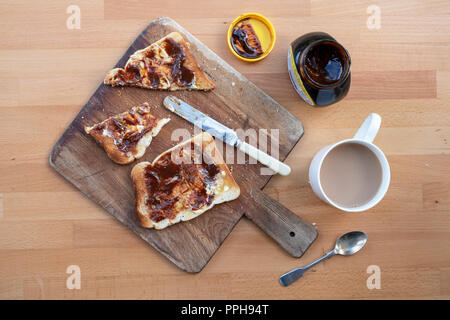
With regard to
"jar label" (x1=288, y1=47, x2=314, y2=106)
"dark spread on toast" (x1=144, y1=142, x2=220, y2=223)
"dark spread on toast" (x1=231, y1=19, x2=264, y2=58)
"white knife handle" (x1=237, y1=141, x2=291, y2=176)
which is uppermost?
"dark spread on toast" (x1=231, y1=19, x2=264, y2=58)

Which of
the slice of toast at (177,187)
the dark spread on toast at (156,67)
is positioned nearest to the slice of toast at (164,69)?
the dark spread on toast at (156,67)

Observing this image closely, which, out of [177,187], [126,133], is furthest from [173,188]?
[126,133]

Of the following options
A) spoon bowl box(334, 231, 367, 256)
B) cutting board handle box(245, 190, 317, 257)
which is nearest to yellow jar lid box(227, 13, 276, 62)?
cutting board handle box(245, 190, 317, 257)

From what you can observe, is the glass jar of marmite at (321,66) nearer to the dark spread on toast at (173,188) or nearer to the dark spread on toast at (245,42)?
the dark spread on toast at (245,42)

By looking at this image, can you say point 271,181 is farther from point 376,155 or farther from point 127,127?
point 127,127

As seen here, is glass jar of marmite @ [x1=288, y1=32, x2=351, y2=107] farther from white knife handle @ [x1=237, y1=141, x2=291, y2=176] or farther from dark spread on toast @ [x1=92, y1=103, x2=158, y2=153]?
dark spread on toast @ [x1=92, y1=103, x2=158, y2=153]
